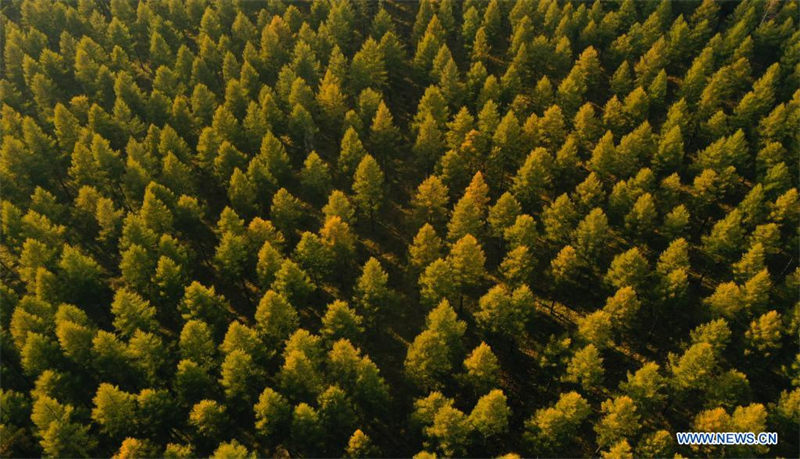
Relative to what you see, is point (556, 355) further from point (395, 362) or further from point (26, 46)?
point (26, 46)

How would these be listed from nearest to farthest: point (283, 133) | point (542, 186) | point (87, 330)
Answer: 1. point (87, 330)
2. point (542, 186)
3. point (283, 133)

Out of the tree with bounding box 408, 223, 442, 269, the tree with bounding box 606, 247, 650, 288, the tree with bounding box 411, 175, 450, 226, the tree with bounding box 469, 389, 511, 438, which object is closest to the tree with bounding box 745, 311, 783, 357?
the tree with bounding box 606, 247, 650, 288

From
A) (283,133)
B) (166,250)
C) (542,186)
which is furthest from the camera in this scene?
(283,133)

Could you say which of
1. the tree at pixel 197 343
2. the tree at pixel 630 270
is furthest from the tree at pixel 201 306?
the tree at pixel 630 270

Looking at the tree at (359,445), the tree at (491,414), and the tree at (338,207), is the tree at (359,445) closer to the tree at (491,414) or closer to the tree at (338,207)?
the tree at (491,414)

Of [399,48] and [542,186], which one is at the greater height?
[399,48]

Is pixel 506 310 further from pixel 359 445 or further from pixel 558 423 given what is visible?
pixel 359 445

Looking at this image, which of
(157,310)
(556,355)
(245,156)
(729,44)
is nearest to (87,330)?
(157,310)
